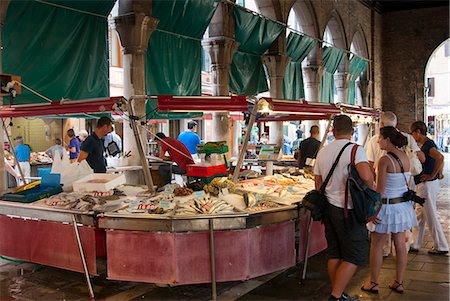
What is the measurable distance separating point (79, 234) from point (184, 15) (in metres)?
6.30

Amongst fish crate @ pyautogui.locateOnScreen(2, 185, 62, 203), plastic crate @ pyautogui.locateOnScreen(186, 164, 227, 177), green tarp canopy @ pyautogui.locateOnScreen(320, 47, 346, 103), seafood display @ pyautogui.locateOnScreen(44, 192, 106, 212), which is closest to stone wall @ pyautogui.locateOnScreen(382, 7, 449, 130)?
green tarp canopy @ pyautogui.locateOnScreen(320, 47, 346, 103)

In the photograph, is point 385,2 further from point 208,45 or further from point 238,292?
point 238,292

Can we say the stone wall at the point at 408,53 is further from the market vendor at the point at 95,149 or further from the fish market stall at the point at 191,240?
the fish market stall at the point at 191,240

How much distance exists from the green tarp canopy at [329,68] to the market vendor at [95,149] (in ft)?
35.9

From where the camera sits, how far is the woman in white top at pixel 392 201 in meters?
4.77

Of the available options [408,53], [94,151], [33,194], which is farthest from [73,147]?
[408,53]

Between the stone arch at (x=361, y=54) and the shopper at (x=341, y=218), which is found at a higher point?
the stone arch at (x=361, y=54)

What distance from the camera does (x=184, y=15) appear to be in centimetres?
1002

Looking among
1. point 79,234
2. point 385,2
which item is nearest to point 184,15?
point 79,234

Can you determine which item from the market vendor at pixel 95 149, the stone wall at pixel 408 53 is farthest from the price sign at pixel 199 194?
the stone wall at pixel 408 53

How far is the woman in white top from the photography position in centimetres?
477

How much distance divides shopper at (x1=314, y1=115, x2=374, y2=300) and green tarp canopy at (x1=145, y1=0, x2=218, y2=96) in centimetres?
567

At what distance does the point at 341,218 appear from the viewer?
435cm

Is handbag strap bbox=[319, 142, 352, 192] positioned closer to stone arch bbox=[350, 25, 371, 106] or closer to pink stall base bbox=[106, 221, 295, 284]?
pink stall base bbox=[106, 221, 295, 284]
